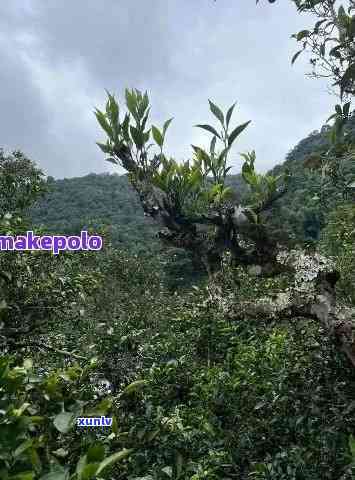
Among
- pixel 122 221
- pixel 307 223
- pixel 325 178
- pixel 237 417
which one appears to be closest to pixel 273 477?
pixel 237 417

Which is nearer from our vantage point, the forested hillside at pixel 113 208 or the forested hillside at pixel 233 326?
the forested hillside at pixel 233 326

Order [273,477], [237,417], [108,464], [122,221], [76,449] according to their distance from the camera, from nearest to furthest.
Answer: [108,464] → [76,449] → [273,477] → [237,417] → [122,221]

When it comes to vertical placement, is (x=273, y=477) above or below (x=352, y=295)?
below

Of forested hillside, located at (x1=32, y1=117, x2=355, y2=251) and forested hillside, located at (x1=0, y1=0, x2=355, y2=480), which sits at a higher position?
forested hillside, located at (x1=32, y1=117, x2=355, y2=251)

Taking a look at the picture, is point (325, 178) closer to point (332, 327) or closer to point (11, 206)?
point (332, 327)

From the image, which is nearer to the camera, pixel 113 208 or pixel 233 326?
pixel 233 326

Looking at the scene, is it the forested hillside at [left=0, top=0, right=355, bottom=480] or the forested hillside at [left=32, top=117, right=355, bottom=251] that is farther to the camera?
the forested hillside at [left=32, top=117, right=355, bottom=251]

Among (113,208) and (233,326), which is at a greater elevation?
(113,208)

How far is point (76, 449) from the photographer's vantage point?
2.24 meters

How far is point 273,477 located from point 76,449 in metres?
2.02

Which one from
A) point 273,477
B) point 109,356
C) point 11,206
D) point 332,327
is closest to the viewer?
point 332,327

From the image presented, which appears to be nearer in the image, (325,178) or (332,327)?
(332,327)

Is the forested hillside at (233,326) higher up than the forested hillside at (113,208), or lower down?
lower down

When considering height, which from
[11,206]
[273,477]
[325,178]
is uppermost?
[11,206]
